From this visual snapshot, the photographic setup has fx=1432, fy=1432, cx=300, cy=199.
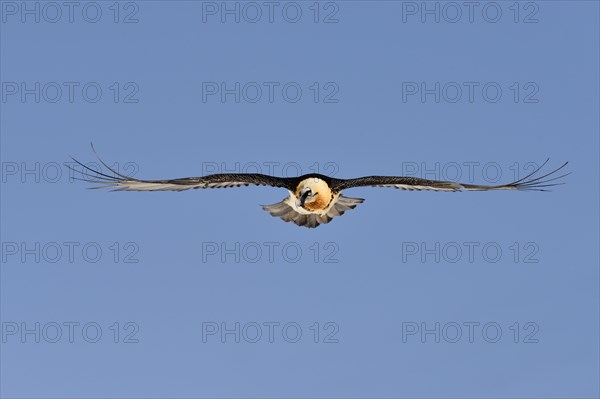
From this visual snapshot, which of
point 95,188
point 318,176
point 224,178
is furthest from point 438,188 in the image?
point 95,188

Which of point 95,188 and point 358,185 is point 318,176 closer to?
point 358,185

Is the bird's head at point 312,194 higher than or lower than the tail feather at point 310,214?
higher

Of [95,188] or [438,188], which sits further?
[438,188]

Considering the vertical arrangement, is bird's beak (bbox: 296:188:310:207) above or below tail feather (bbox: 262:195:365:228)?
above

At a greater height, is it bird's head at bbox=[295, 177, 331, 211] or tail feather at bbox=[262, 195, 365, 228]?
bird's head at bbox=[295, 177, 331, 211]

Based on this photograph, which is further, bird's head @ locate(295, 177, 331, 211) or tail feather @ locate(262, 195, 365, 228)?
tail feather @ locate(262, 195, 365, 228)

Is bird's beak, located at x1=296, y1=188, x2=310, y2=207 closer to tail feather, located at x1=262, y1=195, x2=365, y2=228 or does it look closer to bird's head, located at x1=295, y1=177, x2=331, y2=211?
bird's head, located at x1=295, y1=177, x2=331, y2=211

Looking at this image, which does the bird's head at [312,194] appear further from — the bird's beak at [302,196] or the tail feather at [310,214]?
the tail feather at [310,214]

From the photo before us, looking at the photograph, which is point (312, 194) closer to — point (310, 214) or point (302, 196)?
point (302, 196)
